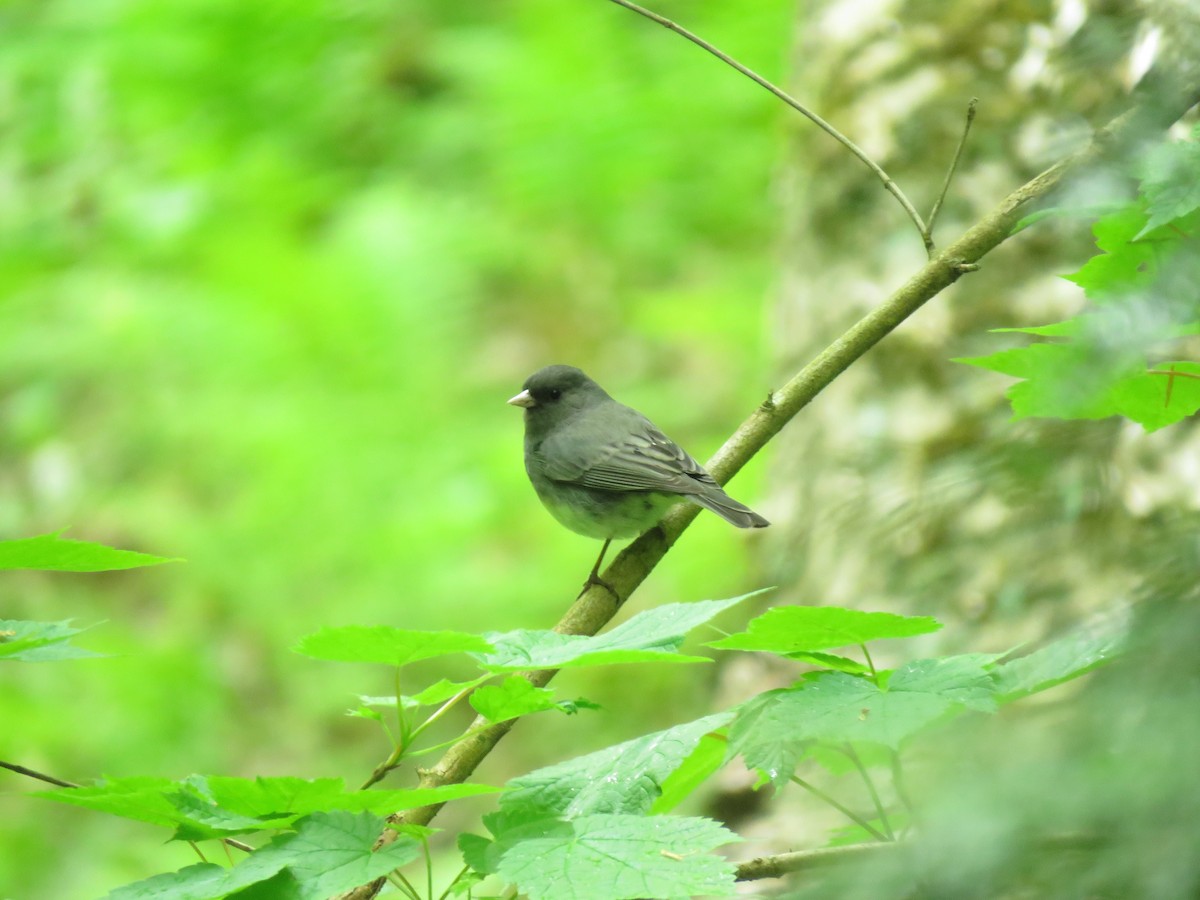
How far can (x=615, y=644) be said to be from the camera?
1028 mm

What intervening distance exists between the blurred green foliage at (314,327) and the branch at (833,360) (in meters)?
2.38

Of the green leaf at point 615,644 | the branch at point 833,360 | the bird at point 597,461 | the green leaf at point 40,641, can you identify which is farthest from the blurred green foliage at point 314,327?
the green leaf at point 615,644

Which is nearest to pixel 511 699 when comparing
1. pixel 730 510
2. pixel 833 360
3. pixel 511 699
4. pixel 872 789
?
pixel 511 699

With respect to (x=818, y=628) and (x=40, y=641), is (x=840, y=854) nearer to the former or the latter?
(x=818, y=628)

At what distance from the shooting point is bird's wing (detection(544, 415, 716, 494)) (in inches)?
116

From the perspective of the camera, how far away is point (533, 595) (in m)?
4.31

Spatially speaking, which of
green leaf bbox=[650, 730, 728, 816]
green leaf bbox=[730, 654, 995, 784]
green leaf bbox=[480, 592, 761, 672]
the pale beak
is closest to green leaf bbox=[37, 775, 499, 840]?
green leaf bbox=[480, 592, 761, 672]

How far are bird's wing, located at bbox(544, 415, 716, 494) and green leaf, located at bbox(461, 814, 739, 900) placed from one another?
1.80m

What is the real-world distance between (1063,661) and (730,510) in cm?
173

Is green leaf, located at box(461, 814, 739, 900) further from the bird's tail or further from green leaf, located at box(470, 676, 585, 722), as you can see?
the bird's tail

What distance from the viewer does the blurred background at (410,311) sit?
3580 millimetres

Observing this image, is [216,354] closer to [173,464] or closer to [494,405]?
[173,464]

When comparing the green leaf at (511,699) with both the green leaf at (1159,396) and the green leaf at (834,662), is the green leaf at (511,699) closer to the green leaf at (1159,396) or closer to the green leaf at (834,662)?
the green leaf at (834,662)

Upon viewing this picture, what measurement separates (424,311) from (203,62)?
1698mm
